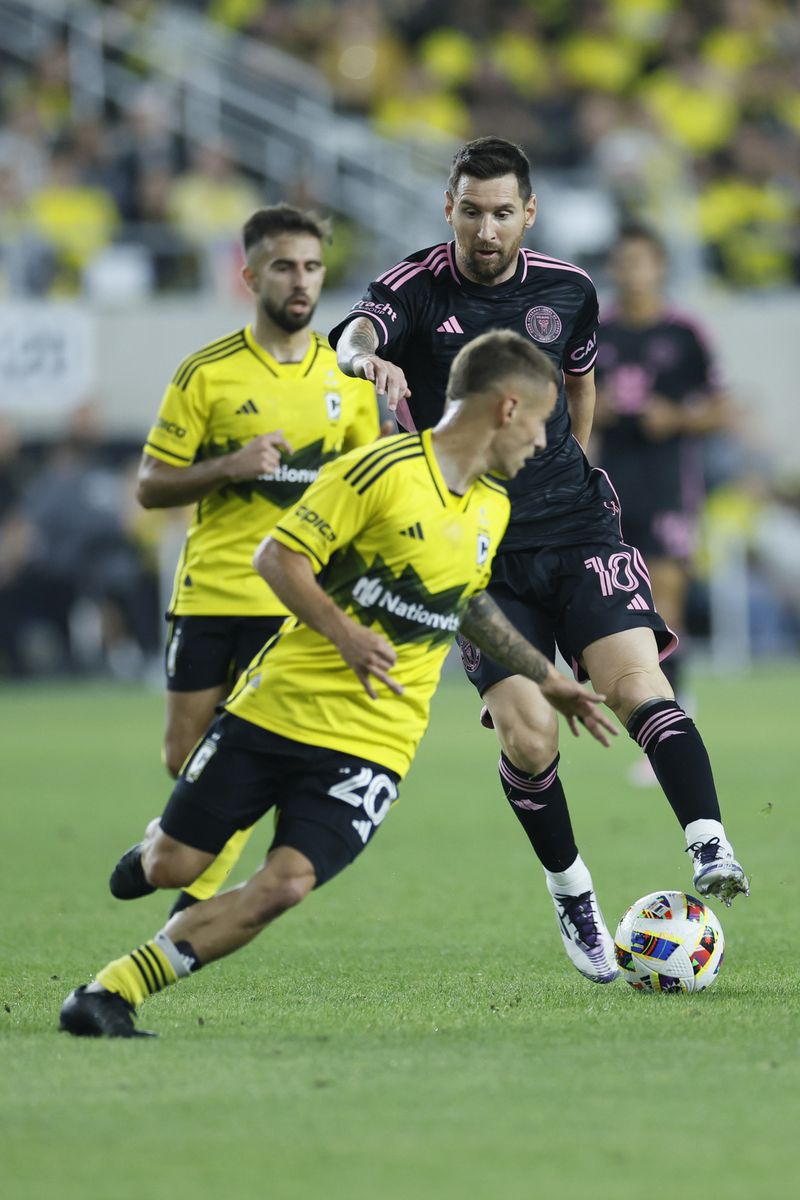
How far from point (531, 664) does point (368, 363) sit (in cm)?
98

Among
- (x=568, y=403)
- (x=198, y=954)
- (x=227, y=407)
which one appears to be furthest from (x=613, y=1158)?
(x=227, y=407)

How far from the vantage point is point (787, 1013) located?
5035mm

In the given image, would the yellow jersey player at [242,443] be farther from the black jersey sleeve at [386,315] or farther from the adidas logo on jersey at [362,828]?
the adidas logo on jersey at [362,828]

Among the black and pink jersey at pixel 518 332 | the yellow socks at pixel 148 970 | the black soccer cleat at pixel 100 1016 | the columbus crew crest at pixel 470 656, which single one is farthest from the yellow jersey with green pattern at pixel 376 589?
the black and pink jersey at pixel 518 332

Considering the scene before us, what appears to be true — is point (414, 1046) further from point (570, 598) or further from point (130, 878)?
point (130, 878)

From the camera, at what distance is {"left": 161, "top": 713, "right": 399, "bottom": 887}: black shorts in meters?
4.84

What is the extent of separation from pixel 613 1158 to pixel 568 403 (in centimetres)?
319

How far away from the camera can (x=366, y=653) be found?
4.66 meters

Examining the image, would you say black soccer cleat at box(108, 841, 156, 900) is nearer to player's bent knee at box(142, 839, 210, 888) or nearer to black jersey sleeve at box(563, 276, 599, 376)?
player's bent knee at box(142, 839, 210, 888)

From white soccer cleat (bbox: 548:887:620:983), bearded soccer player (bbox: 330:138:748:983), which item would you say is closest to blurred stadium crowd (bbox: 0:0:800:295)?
bearded soccer player (bbox: 330:138:748:983)

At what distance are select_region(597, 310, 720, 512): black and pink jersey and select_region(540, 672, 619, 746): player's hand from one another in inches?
235

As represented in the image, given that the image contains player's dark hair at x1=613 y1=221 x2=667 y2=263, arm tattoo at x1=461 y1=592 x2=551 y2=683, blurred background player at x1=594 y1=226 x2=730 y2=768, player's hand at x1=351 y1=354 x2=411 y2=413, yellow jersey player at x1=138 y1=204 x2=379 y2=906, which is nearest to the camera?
arm tattoo at x1=461 y1=592 x2=551 y2=683

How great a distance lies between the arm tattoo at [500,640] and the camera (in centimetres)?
502

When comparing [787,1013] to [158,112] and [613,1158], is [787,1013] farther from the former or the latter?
[158,112]
